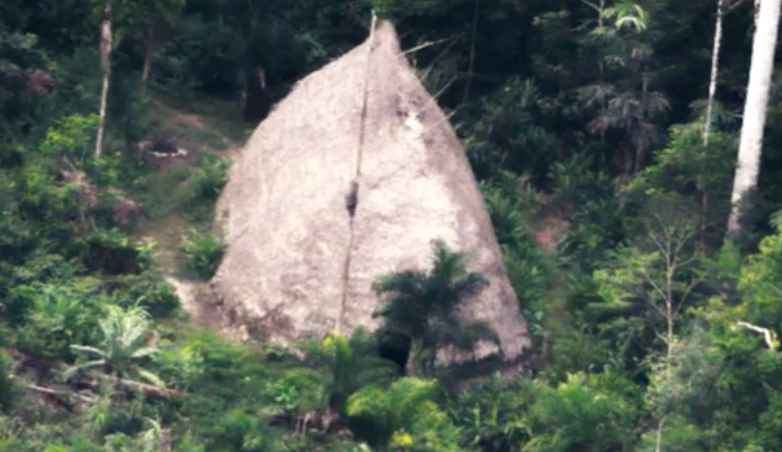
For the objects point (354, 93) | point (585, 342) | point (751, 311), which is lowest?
point (585, 342)

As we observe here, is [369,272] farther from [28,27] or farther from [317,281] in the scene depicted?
[28,27]

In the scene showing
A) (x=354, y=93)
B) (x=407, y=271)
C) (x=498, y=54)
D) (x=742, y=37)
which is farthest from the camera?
(x=498, y=54)

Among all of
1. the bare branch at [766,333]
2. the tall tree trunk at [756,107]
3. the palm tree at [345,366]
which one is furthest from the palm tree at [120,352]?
the tall tree trunk at [756,107]

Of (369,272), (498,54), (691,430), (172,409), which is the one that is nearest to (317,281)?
(369,272)

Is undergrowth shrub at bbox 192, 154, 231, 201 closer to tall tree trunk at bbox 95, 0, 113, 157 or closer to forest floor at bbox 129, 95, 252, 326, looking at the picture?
forest floor at bbox 129, 95, 252, 326

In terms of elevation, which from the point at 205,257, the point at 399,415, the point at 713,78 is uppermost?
the point at 713,78

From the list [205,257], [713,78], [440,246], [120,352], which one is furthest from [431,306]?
[713,78]

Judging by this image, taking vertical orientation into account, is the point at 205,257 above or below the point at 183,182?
below

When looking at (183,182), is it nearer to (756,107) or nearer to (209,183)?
(209,183)
